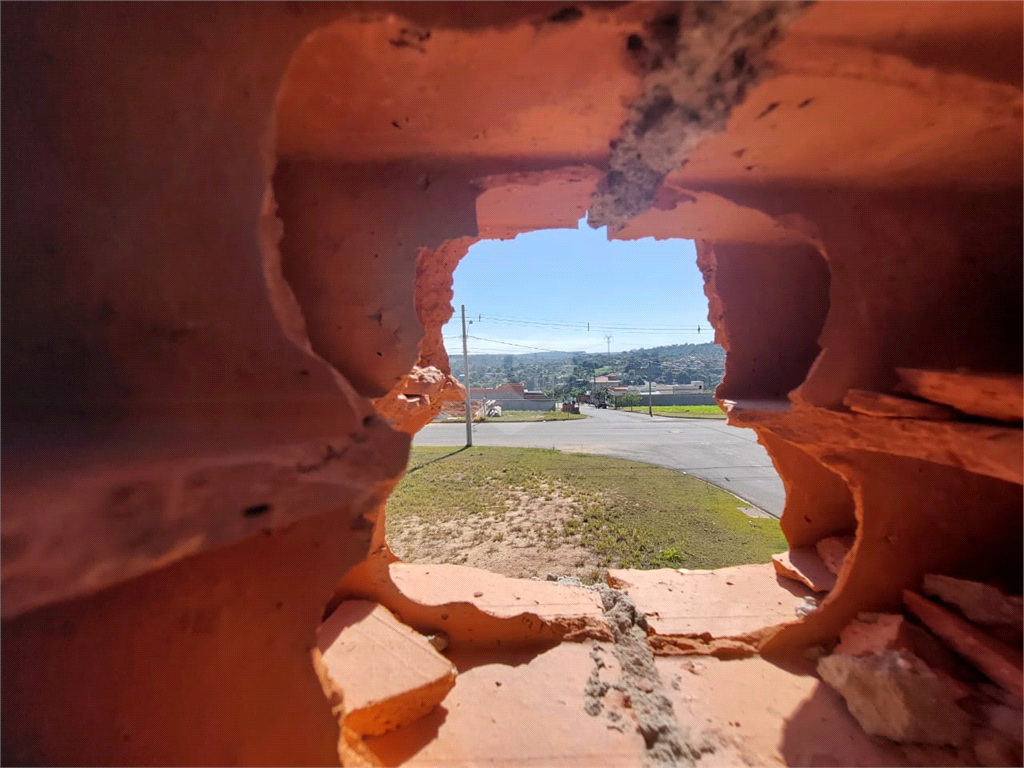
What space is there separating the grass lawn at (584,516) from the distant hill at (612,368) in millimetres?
25406

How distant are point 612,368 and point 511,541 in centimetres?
7333

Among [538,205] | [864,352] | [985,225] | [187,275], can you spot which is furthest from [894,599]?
[187,275]

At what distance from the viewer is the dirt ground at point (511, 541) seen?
21.3 feet

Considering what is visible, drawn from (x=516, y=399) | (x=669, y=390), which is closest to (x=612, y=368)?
(x=669, y=390)

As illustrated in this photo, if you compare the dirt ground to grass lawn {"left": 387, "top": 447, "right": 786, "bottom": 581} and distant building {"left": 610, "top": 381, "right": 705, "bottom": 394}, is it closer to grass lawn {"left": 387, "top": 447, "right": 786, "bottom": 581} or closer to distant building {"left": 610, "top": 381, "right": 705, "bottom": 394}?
grass lawn {"left": 387, "top": 447, "right": 786, "bottom": 581}

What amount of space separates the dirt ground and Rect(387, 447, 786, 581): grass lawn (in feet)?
0.07

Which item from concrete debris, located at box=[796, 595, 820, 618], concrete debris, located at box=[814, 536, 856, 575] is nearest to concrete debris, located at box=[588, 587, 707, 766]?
concrete debris, located at box=[796, 595, 820, 618]

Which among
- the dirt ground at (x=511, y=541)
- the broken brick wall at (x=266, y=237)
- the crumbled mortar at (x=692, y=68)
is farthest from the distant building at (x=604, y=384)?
the crumbled mortar at (x=692, y=68)

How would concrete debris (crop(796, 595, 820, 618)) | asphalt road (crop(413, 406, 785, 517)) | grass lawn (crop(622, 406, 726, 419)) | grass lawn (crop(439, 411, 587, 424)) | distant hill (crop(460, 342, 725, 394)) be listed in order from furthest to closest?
distant hill (crop(460, 342, 725, 394)) → grass lawn (crop(622, 406, 726, 419)) → grass lawn (crop(439, 411, 587, 424)) → asphalt road (crop(413, 406, 785, 517)) → concrete debris (crop(796, 595, 820, 618))

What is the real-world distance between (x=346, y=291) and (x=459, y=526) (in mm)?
6380

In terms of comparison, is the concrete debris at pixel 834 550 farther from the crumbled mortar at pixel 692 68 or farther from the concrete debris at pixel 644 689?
the crumbled mortar at pixel 692 68

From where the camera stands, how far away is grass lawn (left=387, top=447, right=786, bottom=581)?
7.06 meters

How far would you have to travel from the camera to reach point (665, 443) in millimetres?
16734

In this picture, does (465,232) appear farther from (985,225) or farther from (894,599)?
(894,599)
